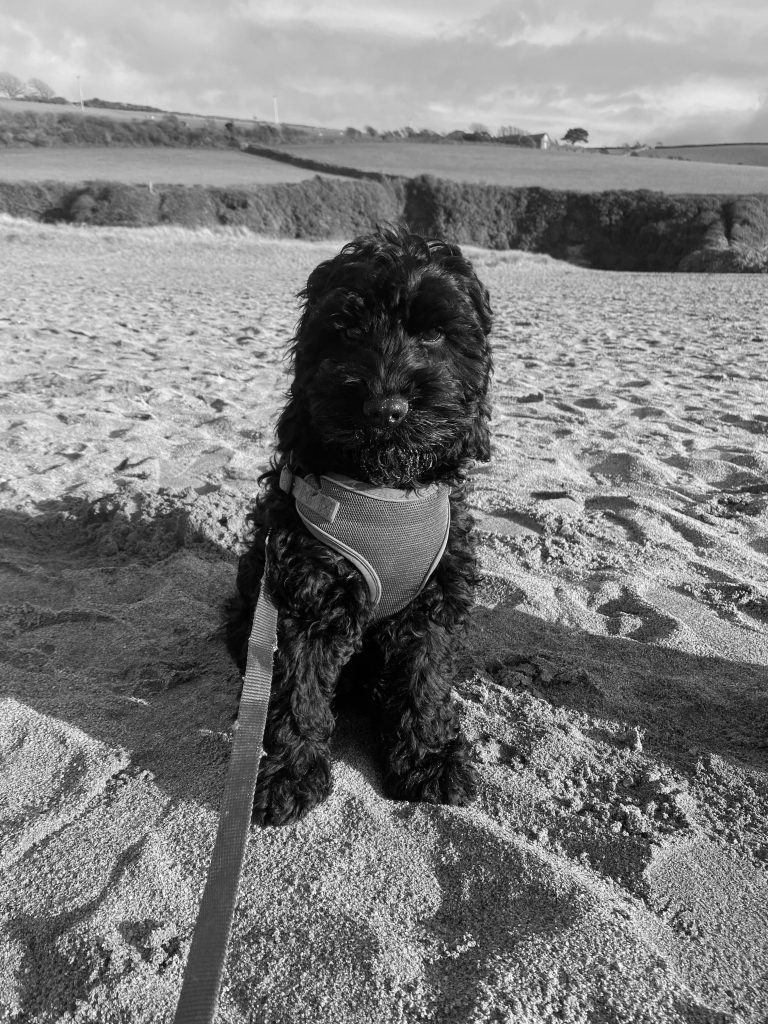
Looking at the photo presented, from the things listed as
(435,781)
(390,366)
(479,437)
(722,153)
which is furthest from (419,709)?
(722,153)

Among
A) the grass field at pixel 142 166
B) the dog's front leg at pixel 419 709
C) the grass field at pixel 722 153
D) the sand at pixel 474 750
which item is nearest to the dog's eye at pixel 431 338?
the dog's front leg at pixel 419 709

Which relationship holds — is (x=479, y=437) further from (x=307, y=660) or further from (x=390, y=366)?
(x=307, y=660)

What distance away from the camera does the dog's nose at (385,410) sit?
2.26 meters

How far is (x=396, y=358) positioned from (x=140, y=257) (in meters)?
19.9

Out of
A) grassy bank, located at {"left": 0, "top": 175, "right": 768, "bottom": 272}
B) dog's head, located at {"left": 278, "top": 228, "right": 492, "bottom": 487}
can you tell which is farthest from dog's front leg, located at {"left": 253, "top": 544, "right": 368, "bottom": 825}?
grassy bank, located at {"left": 0, "top": 175, "right": 768, "bottom": 272}

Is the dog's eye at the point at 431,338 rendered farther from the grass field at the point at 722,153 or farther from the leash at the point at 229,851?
the grass field at the point at 722,153

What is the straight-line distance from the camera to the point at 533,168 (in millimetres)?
42844

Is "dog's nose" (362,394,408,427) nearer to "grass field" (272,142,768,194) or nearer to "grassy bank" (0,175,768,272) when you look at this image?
"grassy bank" (0,175,768,272)

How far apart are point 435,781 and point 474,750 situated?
11.0 inches

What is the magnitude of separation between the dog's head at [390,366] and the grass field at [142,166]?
99.2 ft

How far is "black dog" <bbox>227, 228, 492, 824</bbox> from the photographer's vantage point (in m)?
2.34

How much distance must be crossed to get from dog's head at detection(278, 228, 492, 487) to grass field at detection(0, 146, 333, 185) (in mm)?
30248

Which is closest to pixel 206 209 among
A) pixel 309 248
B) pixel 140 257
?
pixel 309 248

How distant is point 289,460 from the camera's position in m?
2.65
